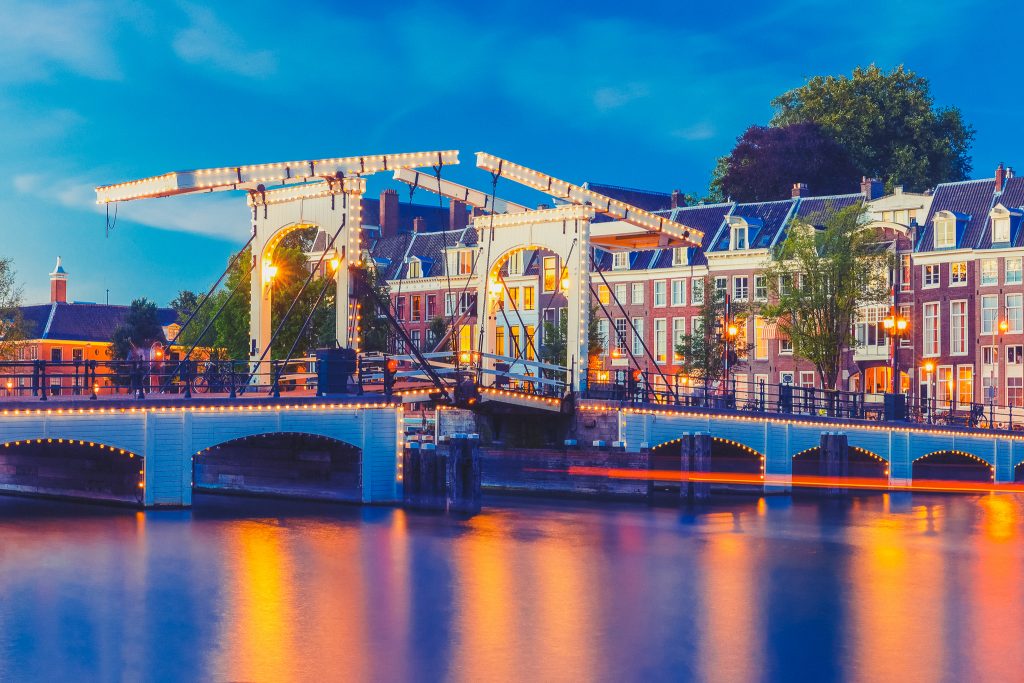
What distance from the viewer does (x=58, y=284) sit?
111 meters

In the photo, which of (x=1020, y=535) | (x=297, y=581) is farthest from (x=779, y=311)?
(x=297, y=581)

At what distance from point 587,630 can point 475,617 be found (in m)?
1.55

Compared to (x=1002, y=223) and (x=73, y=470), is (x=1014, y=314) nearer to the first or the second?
(x=1002, y=223)

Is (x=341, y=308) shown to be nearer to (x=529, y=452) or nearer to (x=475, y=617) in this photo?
(x=529, y=452)

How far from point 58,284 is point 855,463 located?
79529mm

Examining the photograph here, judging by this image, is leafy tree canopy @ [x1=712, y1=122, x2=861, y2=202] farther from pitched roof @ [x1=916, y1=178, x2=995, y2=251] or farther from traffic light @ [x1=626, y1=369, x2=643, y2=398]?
traffic light @ [x1=626, y1=369, x2=643, y2=398]

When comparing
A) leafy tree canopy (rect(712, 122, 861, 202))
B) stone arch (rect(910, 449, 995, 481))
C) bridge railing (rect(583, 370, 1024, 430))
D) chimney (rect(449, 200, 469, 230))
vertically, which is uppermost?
leafy tree canopy (rect(712, 122, 861, 202))

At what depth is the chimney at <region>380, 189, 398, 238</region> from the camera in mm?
93625

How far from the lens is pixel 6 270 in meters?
64.5

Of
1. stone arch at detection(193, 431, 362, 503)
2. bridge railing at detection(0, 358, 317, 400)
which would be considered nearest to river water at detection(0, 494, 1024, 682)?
stone arch at detection(193, 431, 362, 503)

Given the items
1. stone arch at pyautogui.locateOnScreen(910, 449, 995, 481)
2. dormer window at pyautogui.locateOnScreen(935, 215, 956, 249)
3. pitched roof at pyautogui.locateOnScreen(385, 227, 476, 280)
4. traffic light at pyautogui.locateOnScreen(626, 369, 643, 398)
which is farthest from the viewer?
pitched roof at pyautogui.locateOnScreen(385, 227, 476, 280)

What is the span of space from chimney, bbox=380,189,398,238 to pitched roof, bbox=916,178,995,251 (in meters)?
37.9

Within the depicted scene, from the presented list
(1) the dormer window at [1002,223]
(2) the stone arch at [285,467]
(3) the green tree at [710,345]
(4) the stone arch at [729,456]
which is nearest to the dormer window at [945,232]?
(1) the dormer window at [1002,223]

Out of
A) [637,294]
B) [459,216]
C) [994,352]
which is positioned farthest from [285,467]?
[459,216]
